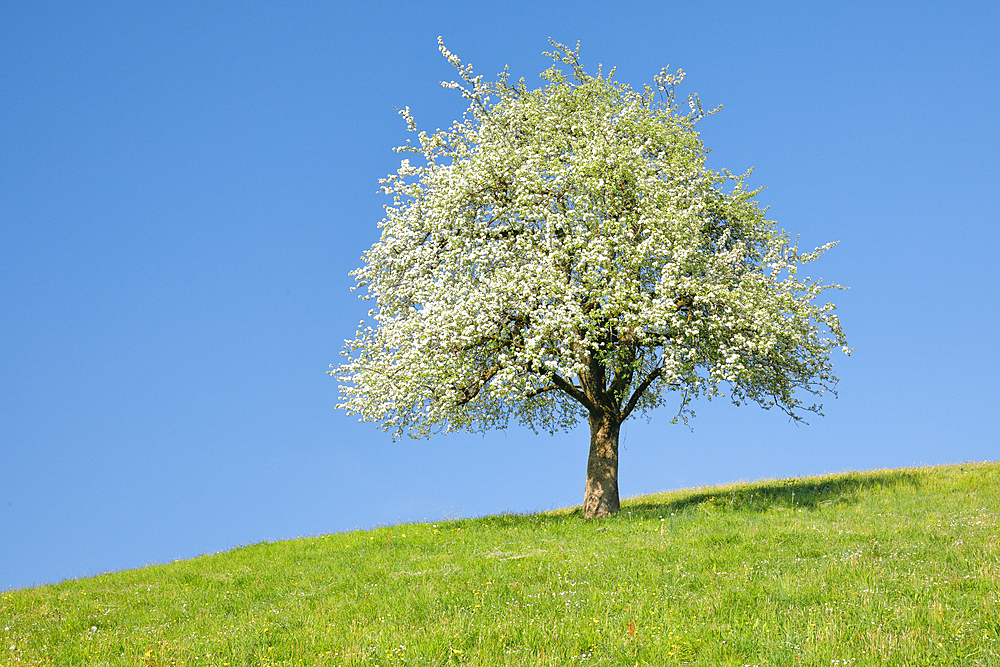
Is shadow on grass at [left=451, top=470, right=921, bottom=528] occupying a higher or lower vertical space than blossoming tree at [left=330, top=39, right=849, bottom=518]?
lower

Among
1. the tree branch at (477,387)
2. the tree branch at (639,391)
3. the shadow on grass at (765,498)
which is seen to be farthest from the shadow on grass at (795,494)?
the tree branch at (477,387)

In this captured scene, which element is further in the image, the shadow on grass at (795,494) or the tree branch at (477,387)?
the shadow on grass at (795,494)

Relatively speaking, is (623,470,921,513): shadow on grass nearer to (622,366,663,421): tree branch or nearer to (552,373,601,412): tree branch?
(622,366,663,421): tree branch

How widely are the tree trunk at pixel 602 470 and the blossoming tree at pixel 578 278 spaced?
0.05m

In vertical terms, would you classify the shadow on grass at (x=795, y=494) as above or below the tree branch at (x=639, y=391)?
below

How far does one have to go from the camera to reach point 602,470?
24016 millimetres

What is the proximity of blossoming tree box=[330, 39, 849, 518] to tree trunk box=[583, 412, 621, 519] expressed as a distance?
0.05 m

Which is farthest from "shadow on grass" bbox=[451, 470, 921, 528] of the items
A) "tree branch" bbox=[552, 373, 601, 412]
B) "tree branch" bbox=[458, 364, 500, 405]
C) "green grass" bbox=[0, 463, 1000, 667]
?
"tree branch" bbox=[458, 364, 500, 405]

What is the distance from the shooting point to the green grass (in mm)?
11078

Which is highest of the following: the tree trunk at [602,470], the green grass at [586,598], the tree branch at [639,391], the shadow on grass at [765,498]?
the tree branch at [639,391]

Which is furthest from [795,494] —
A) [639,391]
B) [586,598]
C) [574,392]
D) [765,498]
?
[586,598]

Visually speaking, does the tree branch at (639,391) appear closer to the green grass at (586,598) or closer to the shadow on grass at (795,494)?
the shadow on grass at (795,494)

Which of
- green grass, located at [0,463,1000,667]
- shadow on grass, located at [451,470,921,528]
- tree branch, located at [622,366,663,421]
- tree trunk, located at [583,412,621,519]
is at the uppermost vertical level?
tree branch, located at [622,366,663,421]

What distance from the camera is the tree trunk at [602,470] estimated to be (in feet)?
77.9
